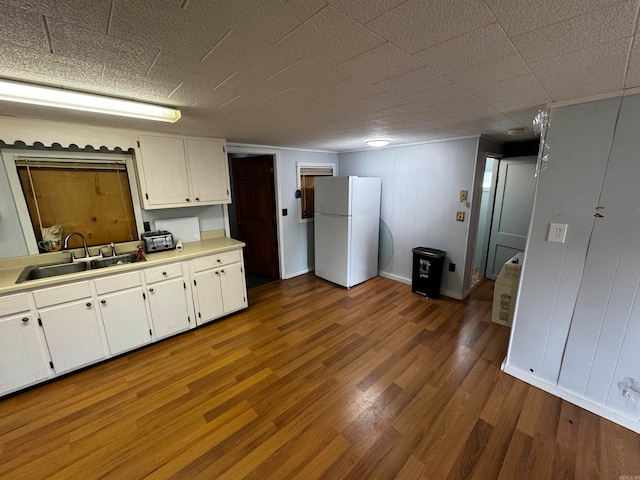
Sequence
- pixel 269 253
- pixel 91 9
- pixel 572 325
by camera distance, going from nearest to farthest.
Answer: pixel 91 9
pixel 572 325
pixel 269 253

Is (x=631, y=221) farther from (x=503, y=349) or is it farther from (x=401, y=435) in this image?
(x=401, y=435)

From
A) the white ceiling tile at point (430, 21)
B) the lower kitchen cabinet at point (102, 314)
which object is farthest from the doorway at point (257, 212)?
the white ceiling tile at point (430, 21)

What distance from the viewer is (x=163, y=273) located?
8.43ft

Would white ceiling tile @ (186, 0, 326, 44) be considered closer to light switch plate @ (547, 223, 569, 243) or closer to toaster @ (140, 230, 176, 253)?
light switch plate @ (547, 223, 569, 243)

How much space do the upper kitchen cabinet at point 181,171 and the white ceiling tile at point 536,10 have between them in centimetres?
290

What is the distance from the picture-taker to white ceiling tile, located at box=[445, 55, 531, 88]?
1.15 meters

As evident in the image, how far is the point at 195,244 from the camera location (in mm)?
3143

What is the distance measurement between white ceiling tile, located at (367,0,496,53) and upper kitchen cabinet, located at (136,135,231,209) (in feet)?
8.48

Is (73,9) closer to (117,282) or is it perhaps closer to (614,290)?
(117,282)

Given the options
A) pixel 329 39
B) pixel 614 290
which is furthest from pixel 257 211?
pixel 614 290

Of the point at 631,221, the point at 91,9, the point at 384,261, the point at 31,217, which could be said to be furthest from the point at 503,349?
the point at 31,217

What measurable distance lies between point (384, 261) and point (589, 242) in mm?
2707

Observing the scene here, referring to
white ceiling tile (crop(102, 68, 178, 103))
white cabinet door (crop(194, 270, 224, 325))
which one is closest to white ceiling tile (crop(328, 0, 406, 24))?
white ceiling tile (crop(102, 68, 178, 103))

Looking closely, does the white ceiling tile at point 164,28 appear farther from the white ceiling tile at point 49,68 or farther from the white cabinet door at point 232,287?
the white cabinet door at point 232,287
